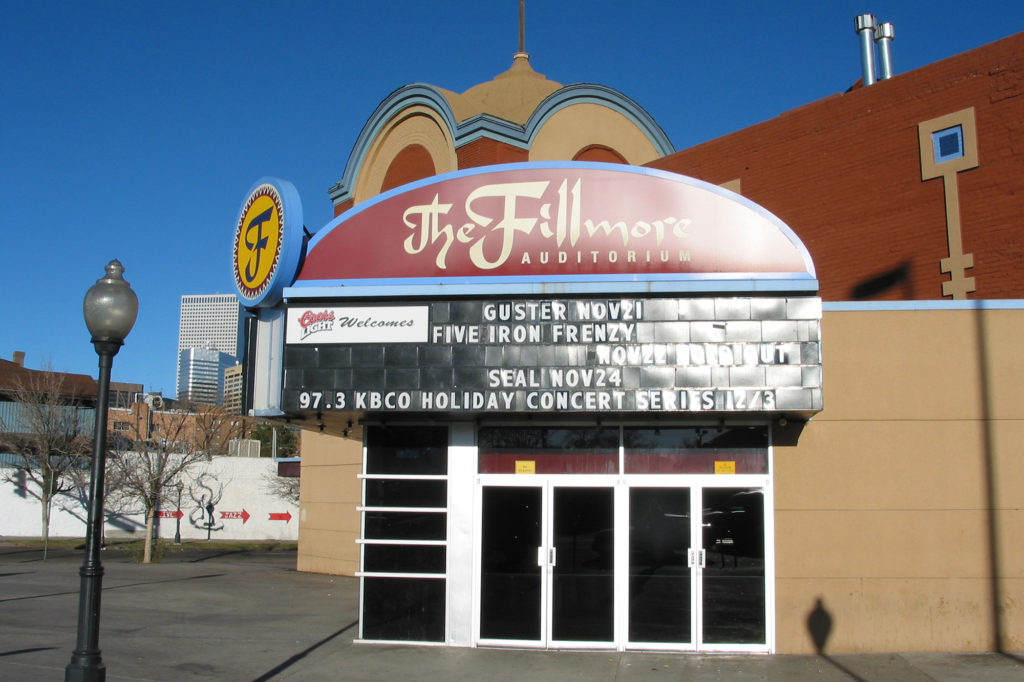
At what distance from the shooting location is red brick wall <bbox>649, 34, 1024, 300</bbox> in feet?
50.1

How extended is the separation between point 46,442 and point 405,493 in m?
30.0

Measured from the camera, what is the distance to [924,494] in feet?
38.0

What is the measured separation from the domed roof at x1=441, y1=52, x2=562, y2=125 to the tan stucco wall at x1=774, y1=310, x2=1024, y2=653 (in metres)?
11.7

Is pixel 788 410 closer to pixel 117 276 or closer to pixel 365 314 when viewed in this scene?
pixel 365 314

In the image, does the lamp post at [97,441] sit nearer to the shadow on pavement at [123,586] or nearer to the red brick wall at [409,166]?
the shadow on pavement at [123,586]

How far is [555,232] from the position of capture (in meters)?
11.4

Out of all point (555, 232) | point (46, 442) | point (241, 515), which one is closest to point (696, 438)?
point (555, 232)

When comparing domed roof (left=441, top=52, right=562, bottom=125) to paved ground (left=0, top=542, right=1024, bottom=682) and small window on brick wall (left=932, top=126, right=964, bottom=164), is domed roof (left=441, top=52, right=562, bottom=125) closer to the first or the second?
small window on brick wall (left=932, top=126, right=964, bottom=164)

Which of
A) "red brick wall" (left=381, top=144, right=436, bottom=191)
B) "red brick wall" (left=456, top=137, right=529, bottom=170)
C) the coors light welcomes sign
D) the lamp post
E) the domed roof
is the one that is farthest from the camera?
"red brick wall" (left=381, top=144, right=436, bottom=191)

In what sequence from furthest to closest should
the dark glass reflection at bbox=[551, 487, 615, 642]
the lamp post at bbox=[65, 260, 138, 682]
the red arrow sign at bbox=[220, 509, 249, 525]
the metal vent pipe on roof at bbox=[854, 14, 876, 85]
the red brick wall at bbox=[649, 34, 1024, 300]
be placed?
the red arrow sign at bbox=[220, 509, 249, 525]
the metal vent pipe on roof at bbox=[854, 14, 876, 85]
the red brick wall at bbox=[649, 34, 1024, 300]
the dark glass reflection at bbox=[551, 487, 615, 642]
the lamp post at bbox=[65, 260, 138, 682]

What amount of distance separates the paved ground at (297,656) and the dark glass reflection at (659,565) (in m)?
0.38

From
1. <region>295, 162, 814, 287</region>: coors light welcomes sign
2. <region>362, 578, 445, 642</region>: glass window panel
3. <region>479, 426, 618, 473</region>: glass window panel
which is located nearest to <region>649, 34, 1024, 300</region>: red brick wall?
<region>295, 162, 814, 287</region>: coors light welcomes sign

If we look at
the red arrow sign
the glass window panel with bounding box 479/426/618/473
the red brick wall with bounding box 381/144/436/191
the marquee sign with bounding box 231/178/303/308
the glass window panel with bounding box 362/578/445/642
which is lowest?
the red arrow sign

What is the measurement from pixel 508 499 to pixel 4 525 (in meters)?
37.5
